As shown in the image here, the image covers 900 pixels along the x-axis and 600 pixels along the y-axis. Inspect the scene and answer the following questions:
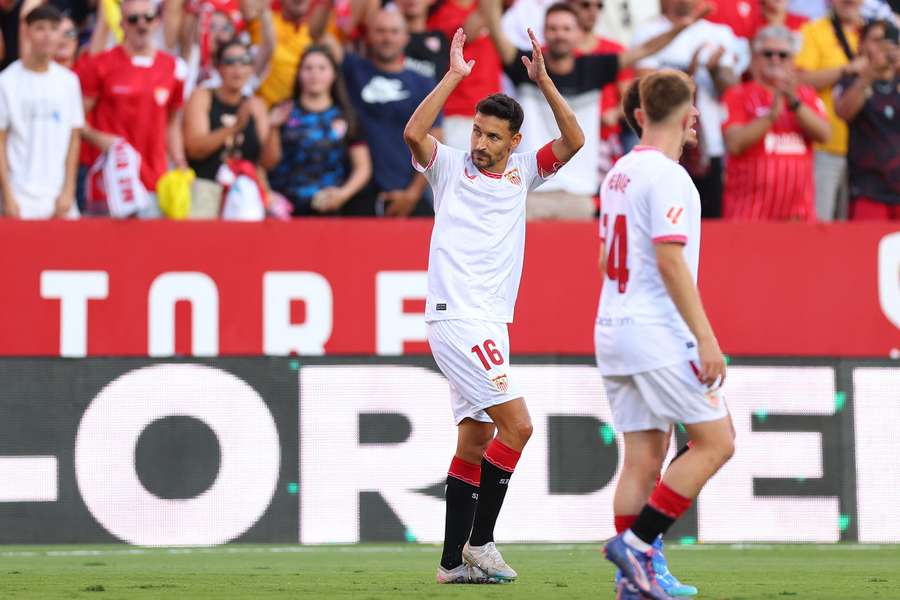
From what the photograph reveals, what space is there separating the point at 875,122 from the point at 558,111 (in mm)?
6277

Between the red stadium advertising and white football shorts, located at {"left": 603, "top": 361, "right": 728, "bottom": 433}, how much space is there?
4.94 meters

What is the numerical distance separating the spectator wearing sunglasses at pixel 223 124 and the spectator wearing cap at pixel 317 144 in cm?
16

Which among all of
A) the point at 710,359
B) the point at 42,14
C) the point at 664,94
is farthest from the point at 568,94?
the point at 710,359

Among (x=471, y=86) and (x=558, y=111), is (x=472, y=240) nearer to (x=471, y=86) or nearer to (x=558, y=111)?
(x=558, y=111)

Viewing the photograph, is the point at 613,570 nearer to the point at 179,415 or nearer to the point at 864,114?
the point at 179,415

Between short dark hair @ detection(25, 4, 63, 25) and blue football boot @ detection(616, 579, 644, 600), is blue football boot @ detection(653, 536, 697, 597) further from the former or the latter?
short dark hair @ detection(25, 4, 63, 25)

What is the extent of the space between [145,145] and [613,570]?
575cm

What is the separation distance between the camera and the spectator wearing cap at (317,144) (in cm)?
1258

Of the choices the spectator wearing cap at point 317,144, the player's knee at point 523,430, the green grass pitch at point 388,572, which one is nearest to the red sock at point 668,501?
the green grass pitch at point 388,572

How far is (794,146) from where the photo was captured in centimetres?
1279

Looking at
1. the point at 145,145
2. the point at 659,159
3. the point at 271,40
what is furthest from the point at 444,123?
the point at 659,159

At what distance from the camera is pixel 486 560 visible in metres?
7.57

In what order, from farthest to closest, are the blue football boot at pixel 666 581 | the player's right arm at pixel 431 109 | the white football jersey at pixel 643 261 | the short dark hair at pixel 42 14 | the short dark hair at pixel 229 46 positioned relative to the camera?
the short dark hair at pixel 229 46
the short dark hair at pixel 42 14
the player's right arm at pixel 431 109
the blue football boot at pixel 666 581
the white football jersey at pixel 643 261

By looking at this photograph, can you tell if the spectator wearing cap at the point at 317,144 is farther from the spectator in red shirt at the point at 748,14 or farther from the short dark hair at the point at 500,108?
the short dark hair at the point at 500,108
